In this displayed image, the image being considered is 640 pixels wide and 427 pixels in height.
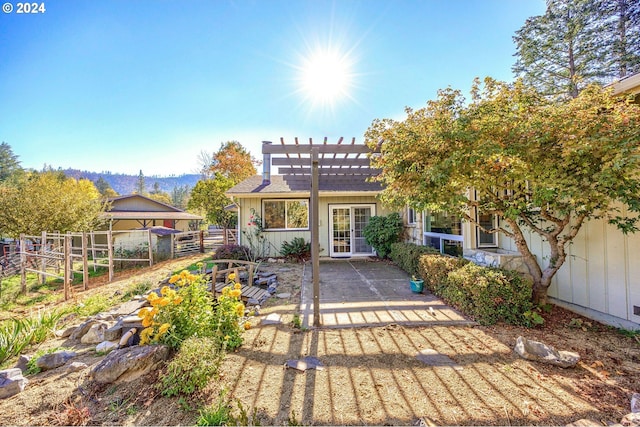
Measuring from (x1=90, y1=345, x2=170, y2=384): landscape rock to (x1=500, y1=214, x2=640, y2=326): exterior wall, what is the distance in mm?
6122

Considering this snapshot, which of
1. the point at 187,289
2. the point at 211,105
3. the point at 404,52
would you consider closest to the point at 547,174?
the point at 187,289

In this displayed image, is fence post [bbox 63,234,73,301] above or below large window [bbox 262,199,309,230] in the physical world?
below

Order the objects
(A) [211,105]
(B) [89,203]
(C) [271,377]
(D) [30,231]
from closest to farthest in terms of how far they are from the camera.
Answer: (C) [271,377]
(A) [211,105]
(D) [30,231]
(B) [89,203]

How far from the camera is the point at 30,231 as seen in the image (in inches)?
475

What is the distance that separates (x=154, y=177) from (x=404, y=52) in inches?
5594

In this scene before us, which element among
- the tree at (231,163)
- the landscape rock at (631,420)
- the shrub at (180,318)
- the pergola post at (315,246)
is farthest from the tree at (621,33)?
the tree at (231,163)

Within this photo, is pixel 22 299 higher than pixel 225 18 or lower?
lower

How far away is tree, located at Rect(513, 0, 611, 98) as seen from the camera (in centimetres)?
1287

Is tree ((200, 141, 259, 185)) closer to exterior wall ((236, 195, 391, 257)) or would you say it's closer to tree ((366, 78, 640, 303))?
exterior wall ((236, 195, 391, 257))

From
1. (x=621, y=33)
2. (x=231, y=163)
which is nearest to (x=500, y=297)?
(x=621, y=33)

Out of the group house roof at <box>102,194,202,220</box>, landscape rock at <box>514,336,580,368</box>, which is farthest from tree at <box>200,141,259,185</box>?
landscape rock at <box>514,336,580,368</box>

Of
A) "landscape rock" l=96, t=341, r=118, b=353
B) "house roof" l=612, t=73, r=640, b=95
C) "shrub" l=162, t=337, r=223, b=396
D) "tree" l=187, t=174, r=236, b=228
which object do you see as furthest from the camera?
"tree" l=187, t=174, r=236, b=228

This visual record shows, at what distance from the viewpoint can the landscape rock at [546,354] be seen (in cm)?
283

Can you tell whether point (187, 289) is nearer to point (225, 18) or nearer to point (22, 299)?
point (225, 18)
